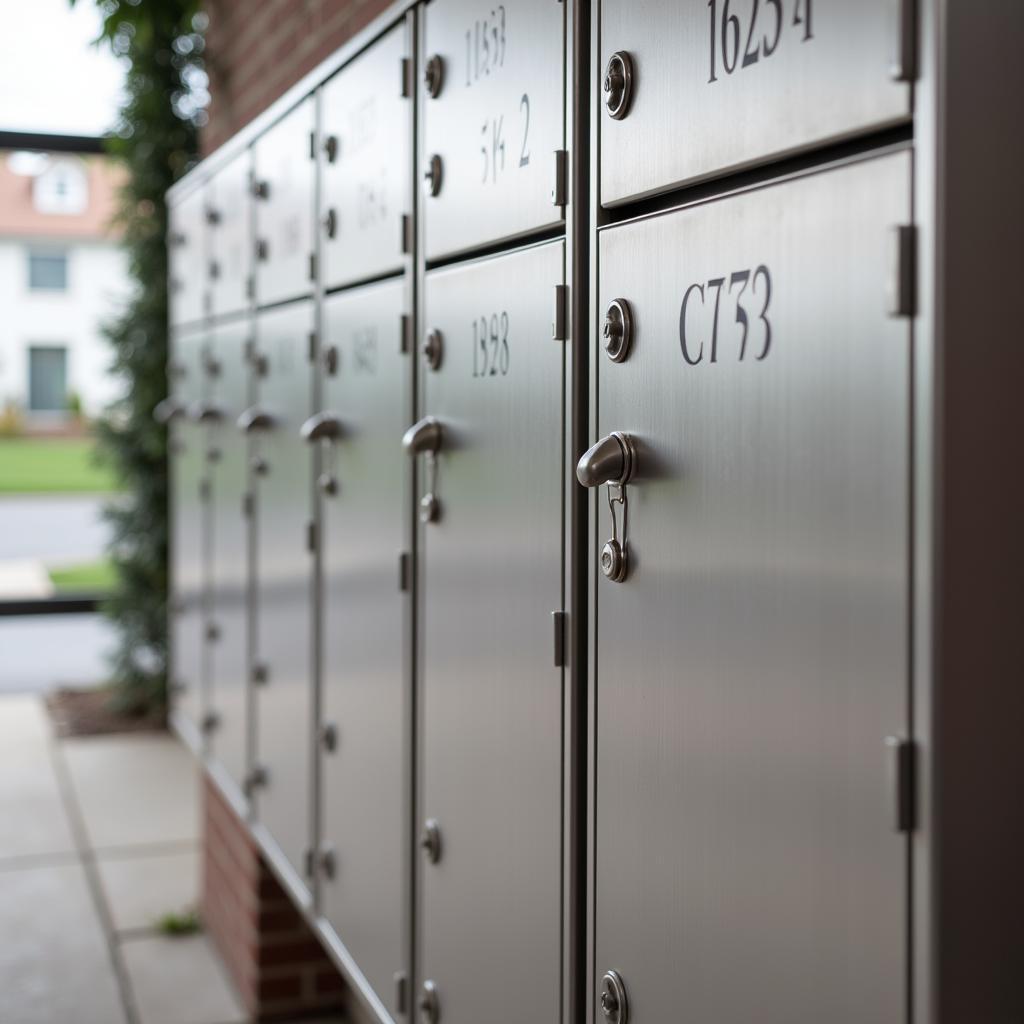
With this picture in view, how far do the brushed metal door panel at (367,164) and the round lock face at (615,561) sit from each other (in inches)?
30.2

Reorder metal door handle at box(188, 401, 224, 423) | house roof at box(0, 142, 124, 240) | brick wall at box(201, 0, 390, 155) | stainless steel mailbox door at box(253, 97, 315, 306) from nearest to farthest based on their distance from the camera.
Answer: stainless steel mailbox door at box(253, 97, 315, 306) → brick wall at box(201, 0, 390, 155) → metal door handle at box(188, 401, 224, 423) → house roof at box(0, 142, 124, 240)

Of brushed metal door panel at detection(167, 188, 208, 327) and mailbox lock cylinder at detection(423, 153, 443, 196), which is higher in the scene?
brushed metal door panel at detection(167, 188, 208, 327)

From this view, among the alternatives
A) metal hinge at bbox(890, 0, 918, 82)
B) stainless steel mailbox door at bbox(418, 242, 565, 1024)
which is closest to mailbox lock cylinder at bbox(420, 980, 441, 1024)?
stainless steel mailbox door at bbox(418, 242, 565, 1024)

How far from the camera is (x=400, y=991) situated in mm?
1817

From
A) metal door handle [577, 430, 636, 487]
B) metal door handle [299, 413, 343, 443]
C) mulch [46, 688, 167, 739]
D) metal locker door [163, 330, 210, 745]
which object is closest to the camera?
metal door handle [577, 430, 636, 487]

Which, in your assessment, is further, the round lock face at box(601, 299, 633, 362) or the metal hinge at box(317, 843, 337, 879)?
the metal hinge at box(317, 843, 337, 879)

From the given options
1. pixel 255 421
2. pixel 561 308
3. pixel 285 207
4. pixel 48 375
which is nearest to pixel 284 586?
pixel 255 421

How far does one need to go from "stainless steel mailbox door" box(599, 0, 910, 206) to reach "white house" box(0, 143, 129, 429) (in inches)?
208

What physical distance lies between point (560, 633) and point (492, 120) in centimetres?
59

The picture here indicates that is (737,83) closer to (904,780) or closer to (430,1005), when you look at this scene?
(904,780)

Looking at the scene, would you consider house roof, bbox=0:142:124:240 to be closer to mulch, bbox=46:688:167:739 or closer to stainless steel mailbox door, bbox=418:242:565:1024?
mulch, bbox=46:688:167:739

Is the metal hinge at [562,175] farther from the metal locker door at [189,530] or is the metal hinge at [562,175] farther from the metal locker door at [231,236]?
the metal locker door at [189,530]

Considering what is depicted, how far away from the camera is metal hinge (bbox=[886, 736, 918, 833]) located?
845mm

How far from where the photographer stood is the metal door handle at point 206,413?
302 centimetres
